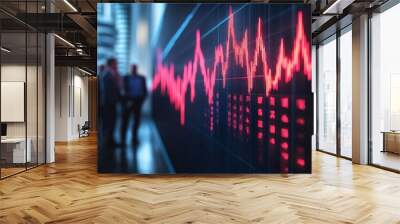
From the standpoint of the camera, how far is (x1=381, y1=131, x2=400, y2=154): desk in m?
7.01

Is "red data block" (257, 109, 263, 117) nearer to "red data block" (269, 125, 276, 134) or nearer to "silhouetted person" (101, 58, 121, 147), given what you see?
"red data block" (269, 125, 276, 134)

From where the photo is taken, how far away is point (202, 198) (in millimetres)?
4629

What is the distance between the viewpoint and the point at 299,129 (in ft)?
20.0

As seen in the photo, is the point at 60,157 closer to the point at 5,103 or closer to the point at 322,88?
the point at 5,103

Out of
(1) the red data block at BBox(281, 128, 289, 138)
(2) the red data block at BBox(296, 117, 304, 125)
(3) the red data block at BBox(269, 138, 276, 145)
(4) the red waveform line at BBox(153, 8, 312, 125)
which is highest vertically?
(4) the red waveform line at BBox(153, 8, 312, 125)

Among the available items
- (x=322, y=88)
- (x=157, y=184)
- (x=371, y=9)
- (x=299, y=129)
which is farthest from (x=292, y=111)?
(x=322, y=88)

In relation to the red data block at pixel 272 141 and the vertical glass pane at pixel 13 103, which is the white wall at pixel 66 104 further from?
the red data block at pixel 272 141

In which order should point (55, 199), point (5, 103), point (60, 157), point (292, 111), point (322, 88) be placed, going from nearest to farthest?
point (55, 199) < point (292, 111) < point (5, 103) < point (60, 157) < point (322, 88)

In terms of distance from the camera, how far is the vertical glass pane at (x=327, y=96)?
9.57 meters

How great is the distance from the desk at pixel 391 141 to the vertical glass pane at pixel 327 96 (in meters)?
2.13

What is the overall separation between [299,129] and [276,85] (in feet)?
2.76

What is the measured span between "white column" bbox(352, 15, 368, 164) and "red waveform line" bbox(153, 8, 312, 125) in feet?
7.39

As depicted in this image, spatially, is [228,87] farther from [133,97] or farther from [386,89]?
[386,89]

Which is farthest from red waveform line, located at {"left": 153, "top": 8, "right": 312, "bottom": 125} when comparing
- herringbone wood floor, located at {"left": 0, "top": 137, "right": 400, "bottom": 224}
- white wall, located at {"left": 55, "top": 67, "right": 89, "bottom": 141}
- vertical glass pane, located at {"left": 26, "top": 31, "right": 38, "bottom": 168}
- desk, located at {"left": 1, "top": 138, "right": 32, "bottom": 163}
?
white wall, located at {"left": 55, "top": 67, "right": 89, "bottom": 141}
